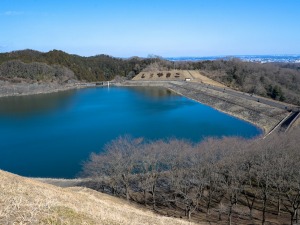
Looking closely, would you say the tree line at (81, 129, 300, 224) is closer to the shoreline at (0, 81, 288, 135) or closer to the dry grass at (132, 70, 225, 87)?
the shoreline at (0, 81, 288, 135)

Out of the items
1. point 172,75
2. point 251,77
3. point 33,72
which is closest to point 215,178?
point 251,77

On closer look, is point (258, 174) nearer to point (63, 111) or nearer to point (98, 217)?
point (98, 217)

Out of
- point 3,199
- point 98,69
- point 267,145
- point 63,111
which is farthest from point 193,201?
point 98,69

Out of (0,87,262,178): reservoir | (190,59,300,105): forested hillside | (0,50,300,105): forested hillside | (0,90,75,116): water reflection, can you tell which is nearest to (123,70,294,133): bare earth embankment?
(0,87,262,178): reservoir

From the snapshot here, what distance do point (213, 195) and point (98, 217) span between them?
11.6 m

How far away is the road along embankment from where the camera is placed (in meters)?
40.1

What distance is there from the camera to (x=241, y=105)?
4997 centimetres

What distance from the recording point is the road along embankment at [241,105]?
40.1 m

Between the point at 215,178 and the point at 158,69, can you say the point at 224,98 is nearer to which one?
the point at 215,178

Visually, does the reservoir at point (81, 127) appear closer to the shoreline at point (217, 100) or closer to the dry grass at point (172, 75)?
the shoreline at point (217, 100)

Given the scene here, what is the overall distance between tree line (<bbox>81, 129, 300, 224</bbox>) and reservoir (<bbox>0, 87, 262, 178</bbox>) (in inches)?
236

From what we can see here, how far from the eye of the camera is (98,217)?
26.3 ft

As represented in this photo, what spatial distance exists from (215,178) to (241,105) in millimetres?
35092

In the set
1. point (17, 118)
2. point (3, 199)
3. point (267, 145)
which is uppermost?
point (3, 199)
